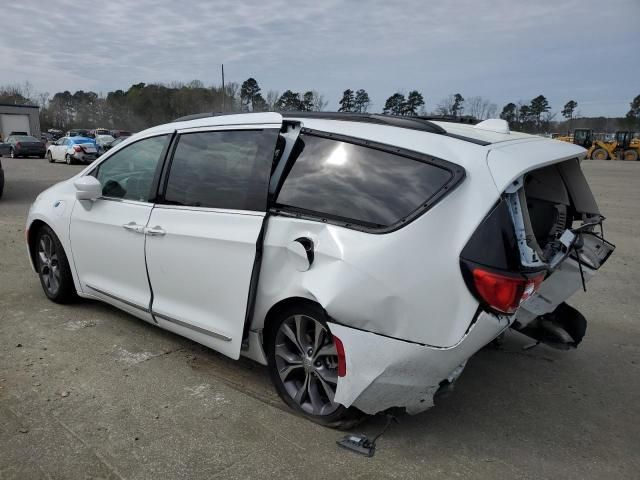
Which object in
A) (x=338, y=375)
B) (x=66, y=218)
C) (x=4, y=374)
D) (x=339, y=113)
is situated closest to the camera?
(x=338, y=375)

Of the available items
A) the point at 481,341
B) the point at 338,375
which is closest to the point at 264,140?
the point at 338,375

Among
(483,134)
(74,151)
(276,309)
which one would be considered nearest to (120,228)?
(276,309)

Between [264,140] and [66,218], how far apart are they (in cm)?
229

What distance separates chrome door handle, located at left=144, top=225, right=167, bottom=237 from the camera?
343 centimetres

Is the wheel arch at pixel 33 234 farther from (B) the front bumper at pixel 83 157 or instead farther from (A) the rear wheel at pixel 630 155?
(A) the rear wheel at pixel 630 155

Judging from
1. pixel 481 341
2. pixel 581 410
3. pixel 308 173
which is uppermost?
pixel 308 173

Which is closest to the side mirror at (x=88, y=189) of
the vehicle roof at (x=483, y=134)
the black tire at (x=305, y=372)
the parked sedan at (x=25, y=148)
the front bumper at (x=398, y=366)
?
the black tire at (x=305, y=372)

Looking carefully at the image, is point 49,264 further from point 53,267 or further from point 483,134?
point 483,134

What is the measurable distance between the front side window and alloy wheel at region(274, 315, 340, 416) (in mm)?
1581

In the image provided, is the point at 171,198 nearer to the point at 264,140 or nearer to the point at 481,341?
the point at 264,140

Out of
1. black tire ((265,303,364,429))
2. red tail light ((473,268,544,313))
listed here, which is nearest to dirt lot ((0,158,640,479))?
black tire ((265,303,364,429))

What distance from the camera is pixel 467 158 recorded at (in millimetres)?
2506

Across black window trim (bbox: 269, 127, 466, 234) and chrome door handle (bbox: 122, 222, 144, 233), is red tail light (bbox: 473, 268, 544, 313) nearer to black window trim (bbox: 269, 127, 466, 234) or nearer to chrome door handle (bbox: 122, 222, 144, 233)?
black window trim (bbox: 269, 127, 466, 234)

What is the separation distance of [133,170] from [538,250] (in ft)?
9.85
